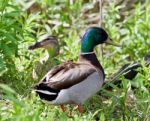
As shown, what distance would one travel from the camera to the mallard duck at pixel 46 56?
7.46 meters

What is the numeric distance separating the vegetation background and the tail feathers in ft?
0.47

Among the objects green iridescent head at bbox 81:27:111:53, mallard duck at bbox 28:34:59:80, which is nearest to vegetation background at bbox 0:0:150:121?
mallard duck at bbox 28:34:59:80

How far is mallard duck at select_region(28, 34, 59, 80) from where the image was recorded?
7.46 meters

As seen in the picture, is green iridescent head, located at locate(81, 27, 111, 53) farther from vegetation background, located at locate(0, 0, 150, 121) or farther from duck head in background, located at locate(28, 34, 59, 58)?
duck head in background, located at locate(28, 34, 59, 58)

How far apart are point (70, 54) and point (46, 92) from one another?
6.73ft

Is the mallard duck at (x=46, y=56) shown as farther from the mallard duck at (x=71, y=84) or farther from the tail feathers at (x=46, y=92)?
the tail feathers at (x=46, y=92)

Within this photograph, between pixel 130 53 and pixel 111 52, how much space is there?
0.51 m

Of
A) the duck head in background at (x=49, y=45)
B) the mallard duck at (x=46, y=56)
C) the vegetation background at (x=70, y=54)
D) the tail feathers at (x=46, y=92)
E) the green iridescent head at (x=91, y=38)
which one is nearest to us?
the tail feathers at (x=46, y=92)

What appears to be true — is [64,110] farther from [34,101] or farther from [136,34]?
[136,34]

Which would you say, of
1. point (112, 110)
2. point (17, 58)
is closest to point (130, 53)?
point (17, 58)

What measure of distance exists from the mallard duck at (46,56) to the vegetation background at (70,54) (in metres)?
0.09

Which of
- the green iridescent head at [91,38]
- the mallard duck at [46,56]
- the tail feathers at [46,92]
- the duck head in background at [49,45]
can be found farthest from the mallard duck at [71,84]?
the duck head in background at [49,45]

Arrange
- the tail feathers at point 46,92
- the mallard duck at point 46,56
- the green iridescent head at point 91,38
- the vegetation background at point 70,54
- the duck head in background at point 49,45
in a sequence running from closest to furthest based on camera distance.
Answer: the tail feathers at point 46,92 < the vegetation background at point 70,54 < the green iridescent head at point 91,38 < the mallard duck at point 46,56 < the duck head in background at point 49,45

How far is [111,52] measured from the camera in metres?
9.55
